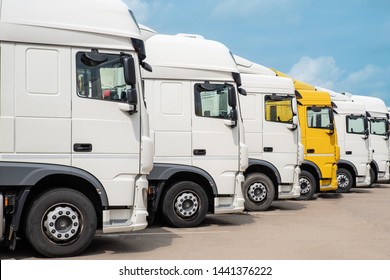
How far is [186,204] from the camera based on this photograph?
9852mm

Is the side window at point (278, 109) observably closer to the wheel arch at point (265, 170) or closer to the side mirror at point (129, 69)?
Result: the wheel arch at point (265, 170)

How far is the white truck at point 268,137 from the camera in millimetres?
12680

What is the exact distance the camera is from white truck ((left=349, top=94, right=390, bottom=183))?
19.7 meters

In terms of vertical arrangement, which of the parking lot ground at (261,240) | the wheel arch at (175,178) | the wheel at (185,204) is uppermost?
the wheel arch at (175,178)

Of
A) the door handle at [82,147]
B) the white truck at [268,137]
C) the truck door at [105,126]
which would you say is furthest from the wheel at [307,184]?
the door handle at [82,147]

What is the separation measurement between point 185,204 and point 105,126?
3167 mm

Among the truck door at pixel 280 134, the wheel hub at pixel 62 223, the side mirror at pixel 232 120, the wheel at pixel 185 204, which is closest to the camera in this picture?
the wheel hub at pixel 62 223

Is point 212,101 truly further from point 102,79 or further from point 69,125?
point 69,125

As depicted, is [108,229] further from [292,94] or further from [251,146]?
[292,94]

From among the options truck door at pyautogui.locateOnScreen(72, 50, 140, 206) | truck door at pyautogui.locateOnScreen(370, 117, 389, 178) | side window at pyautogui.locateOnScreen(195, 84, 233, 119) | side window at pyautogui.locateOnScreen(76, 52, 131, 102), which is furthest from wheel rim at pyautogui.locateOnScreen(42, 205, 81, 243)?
truck door at pyautogui.locateOnScreen(370, 117, 389, 178)

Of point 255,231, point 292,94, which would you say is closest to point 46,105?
point 255,231

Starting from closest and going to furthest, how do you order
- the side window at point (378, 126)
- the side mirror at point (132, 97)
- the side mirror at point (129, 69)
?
the side mirror at point (129, 69) → the side mirror at point (132, 97) → the side window at point (378, 126)

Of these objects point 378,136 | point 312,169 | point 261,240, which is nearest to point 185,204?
point 261,240

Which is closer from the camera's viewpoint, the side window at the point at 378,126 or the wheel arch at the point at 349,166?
the wheel arch at the point at 349,166
